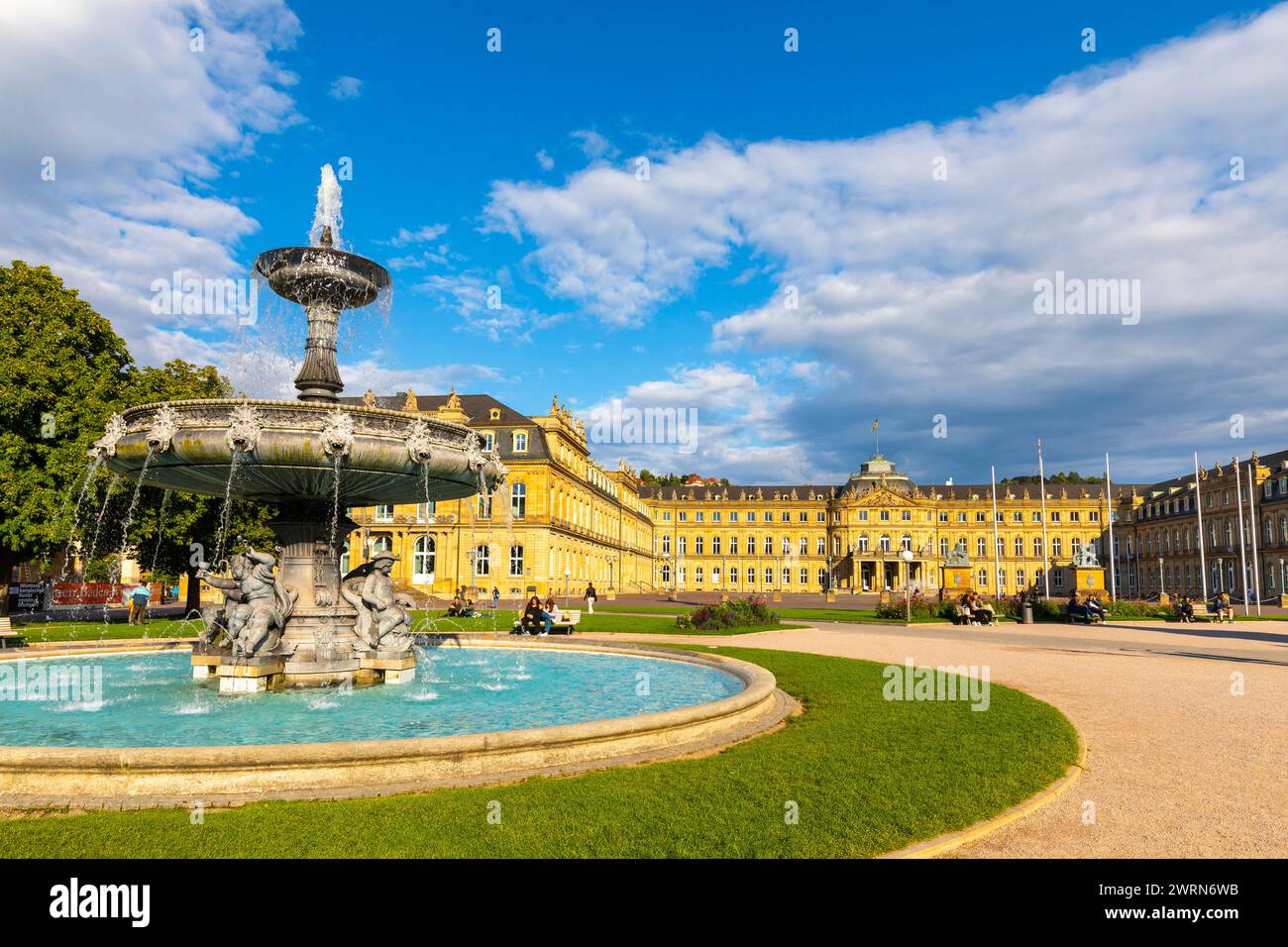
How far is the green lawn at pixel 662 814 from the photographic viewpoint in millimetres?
5355

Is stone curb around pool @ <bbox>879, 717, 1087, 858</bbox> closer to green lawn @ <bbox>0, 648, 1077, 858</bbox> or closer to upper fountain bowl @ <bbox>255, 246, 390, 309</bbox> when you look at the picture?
green lawn @ <bbox>0, 648, 1077, 858</bbox>

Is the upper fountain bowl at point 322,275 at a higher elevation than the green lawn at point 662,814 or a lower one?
higher

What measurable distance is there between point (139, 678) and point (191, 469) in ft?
13.4

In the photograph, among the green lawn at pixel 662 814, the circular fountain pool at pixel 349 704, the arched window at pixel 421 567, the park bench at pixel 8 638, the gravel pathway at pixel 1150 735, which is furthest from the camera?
the arched window at pixel 421 567

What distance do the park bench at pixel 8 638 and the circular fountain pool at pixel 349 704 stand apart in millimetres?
3197

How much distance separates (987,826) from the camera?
602cm

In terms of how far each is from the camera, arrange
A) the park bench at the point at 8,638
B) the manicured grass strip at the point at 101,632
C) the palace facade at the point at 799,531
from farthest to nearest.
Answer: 1. the palace facade at the point at 799,531
2. the manicured grass strip at the point at 101,632
3. the park bench at the point at 8,638

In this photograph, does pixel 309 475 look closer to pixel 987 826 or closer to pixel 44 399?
pixel 987 826

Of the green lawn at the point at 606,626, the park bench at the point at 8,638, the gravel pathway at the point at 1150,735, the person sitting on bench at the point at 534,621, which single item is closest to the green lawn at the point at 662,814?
the gravel pathway at the point at 1150,735

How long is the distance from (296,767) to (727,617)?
23597 mm

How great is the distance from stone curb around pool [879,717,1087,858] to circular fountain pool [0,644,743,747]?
4.74 metres

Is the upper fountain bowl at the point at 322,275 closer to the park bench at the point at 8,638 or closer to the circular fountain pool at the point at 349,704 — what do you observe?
the circular fountain pool at the point at 349,704

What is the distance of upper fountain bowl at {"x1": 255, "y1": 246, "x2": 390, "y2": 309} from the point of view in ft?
42.1

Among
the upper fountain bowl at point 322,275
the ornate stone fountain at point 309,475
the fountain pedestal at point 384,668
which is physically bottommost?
the fountain pedestal at point 384,668
